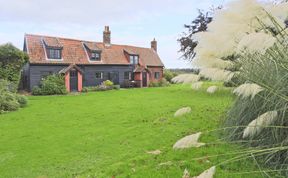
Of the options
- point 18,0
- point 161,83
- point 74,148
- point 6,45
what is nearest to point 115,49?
point 161,83

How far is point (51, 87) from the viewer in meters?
24.0

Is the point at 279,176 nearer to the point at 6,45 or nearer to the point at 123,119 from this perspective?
the point at 123,119

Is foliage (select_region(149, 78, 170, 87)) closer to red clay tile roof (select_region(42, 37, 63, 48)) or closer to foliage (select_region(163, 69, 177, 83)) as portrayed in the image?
foliage (select_region(163, 69, 177, 83))

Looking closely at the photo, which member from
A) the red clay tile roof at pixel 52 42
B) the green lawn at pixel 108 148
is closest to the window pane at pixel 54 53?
the red clay tile roof at pixel 52 42

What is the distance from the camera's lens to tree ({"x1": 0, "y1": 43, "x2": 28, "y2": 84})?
71.6ft

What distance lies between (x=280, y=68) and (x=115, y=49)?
30210 mm

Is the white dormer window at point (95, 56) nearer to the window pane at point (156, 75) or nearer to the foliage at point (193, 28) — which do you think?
the window pane at point (156, 75)

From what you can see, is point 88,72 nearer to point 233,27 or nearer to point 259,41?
point 233,27

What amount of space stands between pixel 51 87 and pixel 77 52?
599 centimetres

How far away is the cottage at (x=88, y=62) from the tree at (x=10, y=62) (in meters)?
2.55

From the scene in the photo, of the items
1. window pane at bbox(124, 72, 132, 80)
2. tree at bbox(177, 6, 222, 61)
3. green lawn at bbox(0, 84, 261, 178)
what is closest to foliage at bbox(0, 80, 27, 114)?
green lawn at bbox(0, 84, 261, 178)

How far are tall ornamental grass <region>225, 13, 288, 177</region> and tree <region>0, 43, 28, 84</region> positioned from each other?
20.3m

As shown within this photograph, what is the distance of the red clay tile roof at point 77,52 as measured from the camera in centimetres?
2589

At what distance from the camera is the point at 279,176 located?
127 inches
